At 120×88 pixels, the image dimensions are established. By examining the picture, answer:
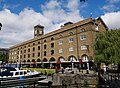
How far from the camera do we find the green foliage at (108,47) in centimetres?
2905

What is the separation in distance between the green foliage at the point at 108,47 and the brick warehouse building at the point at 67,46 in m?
5.20

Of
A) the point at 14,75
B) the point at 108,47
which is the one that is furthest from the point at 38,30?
the point at 14,75

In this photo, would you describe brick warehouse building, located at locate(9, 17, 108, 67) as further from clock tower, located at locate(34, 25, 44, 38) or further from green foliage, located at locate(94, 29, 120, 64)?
clock tower, located at locate(34, 25, 44, 38)

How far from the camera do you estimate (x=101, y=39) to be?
34125mm

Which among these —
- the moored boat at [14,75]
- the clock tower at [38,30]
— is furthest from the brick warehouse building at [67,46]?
the moored boat at [14,75]

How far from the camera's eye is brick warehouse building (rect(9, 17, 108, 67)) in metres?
43.1

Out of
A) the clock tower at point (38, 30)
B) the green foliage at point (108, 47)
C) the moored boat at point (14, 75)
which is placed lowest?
the moored boat at point (14, 75)

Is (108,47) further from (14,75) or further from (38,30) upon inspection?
(38,30)

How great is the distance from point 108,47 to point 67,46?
1884 cm

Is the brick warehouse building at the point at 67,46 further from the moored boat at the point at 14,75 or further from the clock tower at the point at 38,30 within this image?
the moored boat at the point at 14,75

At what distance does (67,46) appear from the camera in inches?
1923

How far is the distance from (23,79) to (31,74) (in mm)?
1931

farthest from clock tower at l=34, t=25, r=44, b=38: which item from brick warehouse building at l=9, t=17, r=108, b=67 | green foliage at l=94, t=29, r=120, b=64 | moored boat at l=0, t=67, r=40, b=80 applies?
moored boat at l=0, t=67, r=40, b=80

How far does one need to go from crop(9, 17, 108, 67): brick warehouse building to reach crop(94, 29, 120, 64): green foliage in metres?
5.20
